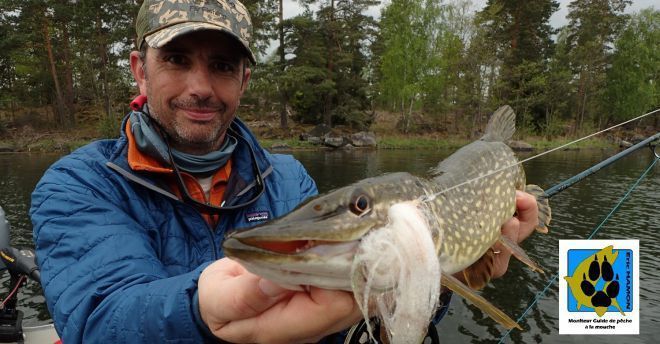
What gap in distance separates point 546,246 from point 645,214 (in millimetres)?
4135

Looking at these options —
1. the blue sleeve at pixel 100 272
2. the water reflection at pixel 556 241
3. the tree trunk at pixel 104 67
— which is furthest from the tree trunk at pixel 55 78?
the blue sleeve at pixel 100 272

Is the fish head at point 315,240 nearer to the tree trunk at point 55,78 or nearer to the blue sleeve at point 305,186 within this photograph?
the blue sleeve at point 305,186

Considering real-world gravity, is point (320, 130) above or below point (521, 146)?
above

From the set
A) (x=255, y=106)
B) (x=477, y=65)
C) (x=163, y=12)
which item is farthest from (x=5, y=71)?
(x=163, y=12)

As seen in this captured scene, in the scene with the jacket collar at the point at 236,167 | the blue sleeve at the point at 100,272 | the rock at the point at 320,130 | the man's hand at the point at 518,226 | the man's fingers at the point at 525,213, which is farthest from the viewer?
the rock at the point at 320,130

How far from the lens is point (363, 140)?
26594 millimetres

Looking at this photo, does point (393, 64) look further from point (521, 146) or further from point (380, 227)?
point (380, 227)

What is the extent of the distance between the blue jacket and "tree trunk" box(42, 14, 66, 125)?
2845cm

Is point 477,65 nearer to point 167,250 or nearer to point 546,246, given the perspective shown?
point 546,246

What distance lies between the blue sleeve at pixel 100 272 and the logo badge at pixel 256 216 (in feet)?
1.42

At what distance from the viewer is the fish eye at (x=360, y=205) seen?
3.79ft

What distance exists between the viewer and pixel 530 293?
21.1 ft

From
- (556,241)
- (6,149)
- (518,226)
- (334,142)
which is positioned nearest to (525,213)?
(518,226)

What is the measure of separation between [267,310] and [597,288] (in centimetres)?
440
